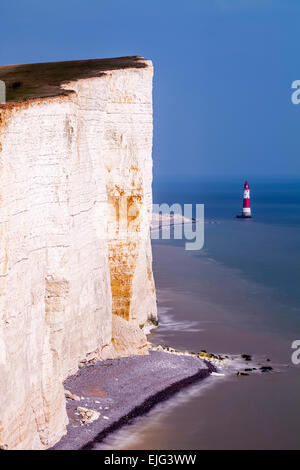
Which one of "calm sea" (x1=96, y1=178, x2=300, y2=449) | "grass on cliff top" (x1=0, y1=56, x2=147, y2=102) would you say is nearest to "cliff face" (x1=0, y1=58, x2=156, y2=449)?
"grass on cliff top" (x1=0, y1=56, x2=147, y2=102)

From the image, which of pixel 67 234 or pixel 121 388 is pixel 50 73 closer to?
pixel 67 234

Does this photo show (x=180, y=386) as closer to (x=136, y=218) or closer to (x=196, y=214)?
(x=136, y=218)

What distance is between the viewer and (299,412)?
16516 mm

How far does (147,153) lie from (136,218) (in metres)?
2.18

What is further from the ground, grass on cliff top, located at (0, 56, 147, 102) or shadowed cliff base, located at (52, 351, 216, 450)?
grass on cliff top, located at (0, 56, 147, 102)

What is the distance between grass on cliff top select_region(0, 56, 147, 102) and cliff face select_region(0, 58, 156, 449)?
0.12 m

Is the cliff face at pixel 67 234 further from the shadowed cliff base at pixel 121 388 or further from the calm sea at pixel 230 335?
the calm sea at pixel 230 335

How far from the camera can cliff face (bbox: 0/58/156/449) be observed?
11.1m

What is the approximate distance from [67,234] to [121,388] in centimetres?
368

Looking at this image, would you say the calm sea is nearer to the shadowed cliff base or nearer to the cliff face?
the shadowed cliff base

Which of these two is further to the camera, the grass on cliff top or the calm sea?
the grass on cliff top

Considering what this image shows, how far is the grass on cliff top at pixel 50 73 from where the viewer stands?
58.1 feet

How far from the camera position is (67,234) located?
1458 cm

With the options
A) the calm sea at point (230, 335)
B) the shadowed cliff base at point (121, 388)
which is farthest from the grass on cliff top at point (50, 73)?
the calm sea at point (230, 335)
